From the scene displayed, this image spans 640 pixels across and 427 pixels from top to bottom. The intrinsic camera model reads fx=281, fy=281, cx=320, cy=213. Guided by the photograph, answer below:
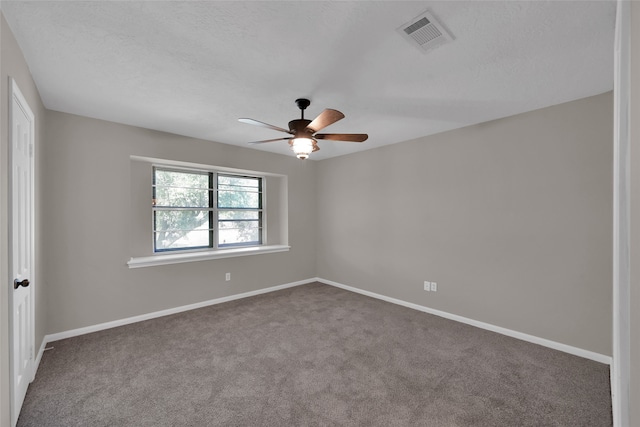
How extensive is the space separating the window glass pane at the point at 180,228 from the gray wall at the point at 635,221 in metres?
4.53

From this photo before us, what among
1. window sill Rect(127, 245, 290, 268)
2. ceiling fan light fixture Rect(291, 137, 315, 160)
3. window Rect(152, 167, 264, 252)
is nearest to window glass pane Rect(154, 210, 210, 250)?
window Rect(152, 167, 264, 252)

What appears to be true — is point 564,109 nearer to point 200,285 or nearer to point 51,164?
point 200,285

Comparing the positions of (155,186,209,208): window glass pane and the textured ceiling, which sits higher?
the textured ceiling

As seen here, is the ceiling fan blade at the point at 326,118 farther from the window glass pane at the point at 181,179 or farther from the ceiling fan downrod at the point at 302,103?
the window glass pane at the point at 181,179

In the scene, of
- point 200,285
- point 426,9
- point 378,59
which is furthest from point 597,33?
point 200,285

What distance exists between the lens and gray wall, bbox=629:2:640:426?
85 cm

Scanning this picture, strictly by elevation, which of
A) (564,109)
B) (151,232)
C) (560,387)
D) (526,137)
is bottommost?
(560,387)

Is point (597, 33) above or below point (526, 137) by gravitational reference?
above

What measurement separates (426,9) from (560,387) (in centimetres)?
295

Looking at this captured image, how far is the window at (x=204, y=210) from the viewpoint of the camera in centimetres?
410

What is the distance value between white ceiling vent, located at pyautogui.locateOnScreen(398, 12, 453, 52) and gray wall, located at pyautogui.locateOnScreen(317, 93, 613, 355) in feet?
6.39

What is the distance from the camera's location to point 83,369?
97.9 inches

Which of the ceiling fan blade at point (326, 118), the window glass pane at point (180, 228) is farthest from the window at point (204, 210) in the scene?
the ceiling fan blade at point (326, 118)

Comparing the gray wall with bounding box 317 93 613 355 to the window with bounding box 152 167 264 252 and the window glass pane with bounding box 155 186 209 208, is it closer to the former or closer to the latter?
the window with bounding box 152 167 264 252
